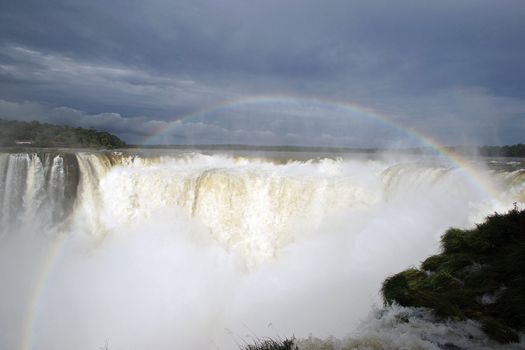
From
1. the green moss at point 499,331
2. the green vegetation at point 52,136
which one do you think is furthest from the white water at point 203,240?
the green vegetation at point 52,136

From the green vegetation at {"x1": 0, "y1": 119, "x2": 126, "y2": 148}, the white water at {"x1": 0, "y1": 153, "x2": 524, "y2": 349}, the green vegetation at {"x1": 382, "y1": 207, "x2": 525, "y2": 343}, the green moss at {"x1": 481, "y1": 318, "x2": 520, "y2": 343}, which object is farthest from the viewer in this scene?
the green vegetation at {"x1": 0, "y1": 119, "x2": 126, "y2": 148}

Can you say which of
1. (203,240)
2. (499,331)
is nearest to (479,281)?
(499,331)

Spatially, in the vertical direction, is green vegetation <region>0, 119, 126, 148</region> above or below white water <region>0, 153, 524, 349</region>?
above

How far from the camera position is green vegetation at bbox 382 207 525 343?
525cm

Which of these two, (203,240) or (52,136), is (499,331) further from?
(52,136)

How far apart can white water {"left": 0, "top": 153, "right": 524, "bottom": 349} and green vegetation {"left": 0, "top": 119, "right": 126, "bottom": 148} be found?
28626 mm

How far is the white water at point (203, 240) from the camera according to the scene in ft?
52.8

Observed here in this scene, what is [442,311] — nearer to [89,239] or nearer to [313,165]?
[313,165]

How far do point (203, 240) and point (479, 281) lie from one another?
65.5 ft

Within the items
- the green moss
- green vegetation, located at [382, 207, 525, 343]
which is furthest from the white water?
the green moss

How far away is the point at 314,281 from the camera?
18047 mm

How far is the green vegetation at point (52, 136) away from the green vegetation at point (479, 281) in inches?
2096

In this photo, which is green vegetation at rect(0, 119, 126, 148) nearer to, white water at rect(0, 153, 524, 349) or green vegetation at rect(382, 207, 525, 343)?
white water at rect(0, 153, 524, 349)

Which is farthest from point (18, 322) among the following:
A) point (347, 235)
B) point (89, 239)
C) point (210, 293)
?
point (347, 235)
